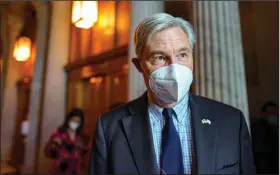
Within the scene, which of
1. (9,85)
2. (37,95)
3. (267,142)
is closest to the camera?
(267,142)

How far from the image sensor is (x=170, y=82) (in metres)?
0.74

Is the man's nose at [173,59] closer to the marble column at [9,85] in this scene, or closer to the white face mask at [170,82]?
the white face mask at [170,82]

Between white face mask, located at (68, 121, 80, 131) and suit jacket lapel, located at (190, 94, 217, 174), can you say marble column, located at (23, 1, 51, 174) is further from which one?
suit jacket lapel, located at (190, 94, 217, 174)

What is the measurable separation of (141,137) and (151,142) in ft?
0.14

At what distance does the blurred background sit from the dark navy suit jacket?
2.81 ft

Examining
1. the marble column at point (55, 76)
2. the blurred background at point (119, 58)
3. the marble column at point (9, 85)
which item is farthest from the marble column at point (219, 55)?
the marble column at point (9, 85)

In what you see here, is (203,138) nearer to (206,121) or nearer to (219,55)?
(206,121)

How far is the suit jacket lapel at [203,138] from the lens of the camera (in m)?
0.70

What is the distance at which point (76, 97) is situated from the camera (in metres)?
3.80

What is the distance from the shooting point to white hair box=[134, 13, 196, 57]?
28.4 inches

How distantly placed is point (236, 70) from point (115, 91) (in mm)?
1696

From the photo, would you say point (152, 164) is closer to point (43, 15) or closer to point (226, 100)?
point (226, 100)

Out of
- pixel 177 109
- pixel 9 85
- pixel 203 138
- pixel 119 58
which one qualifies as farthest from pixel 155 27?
pixel 9 85

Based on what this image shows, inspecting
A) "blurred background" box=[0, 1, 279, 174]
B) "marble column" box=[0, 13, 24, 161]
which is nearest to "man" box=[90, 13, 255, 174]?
"blurred background" box=[0, 1, 279, 174]
